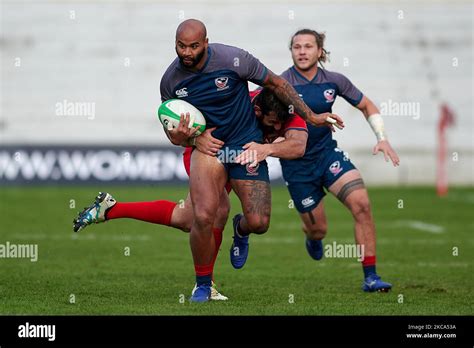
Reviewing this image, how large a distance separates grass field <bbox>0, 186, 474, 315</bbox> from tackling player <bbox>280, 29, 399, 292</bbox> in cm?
61

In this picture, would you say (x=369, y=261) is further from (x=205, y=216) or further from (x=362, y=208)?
(x=205, y=216)

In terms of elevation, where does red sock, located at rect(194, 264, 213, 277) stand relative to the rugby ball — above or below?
below

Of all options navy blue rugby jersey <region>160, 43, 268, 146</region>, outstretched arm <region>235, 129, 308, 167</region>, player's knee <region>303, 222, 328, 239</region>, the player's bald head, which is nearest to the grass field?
player's knee <region>303, 222, 328, 239</region>

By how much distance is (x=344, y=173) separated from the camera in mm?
10906

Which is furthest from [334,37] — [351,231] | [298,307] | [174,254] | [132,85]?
[298,307]

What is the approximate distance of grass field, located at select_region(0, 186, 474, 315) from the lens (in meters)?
9.09

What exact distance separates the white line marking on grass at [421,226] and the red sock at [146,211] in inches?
323

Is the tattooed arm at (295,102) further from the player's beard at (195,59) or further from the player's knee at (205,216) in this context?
the player's knee at (205,216)

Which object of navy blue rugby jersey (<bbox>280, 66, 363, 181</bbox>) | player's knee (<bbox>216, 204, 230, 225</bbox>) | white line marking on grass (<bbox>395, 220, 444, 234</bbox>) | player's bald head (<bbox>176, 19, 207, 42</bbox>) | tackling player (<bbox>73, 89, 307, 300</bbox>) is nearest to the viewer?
player's bald head (<bbox>176, 19, 207, 42</bbox>)

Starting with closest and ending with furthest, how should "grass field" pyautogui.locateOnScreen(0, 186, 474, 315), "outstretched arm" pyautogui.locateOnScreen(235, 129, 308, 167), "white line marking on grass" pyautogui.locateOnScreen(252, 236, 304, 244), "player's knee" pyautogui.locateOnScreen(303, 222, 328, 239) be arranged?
"grass field" pyautogui.locateOnScreen(0, 186, 474, 315) < "outstretched arm" pyautogui.locateOnScreen(235, 129, 308, 167) < "player's knee" pyautogui.locateOnScreen(303, 222, 328, 239) < "white line marking on grass" pyautogui.locateOnScreen(252, 236, 304, 244)

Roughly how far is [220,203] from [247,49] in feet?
69.5

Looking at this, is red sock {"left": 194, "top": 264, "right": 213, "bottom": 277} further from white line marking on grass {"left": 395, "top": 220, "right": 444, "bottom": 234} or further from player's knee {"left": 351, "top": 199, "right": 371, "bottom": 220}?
white line marking on grass {"left": 395, "top": 220, "right": 444, "bottom": 234}
